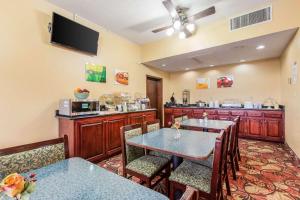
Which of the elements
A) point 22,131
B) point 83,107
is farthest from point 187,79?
point 22,131

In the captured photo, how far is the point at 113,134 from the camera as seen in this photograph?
134 inches

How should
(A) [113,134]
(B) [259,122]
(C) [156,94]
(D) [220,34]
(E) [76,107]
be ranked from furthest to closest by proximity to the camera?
1. (C) [156,94]
2. (B) [259,122]
3. (D) [220,34]
4. (A) [113,134]
5. (E) [76,107]

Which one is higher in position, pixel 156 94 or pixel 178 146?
pixel 156 94

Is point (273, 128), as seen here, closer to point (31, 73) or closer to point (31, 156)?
point (31, 156)

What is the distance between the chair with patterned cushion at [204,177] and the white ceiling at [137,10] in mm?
2651

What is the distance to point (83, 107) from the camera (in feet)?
9.84

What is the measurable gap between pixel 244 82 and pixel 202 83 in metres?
1.43

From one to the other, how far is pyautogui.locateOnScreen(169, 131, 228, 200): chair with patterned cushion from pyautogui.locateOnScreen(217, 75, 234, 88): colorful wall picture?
459 centimetres

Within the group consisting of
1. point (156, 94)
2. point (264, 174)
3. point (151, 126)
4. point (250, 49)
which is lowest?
point (264, 174)

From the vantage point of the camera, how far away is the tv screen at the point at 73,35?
2893mm

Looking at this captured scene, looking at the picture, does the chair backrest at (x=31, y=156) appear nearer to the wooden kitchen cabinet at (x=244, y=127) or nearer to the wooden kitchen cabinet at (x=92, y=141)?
the wooden kitchen cabinet at (x=92, y=141)

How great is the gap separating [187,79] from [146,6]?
4.00 meters

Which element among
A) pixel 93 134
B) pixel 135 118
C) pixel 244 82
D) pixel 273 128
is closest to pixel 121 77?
pixel 135 118

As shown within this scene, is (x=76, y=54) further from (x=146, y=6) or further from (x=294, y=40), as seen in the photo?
(x=294, y=40)
